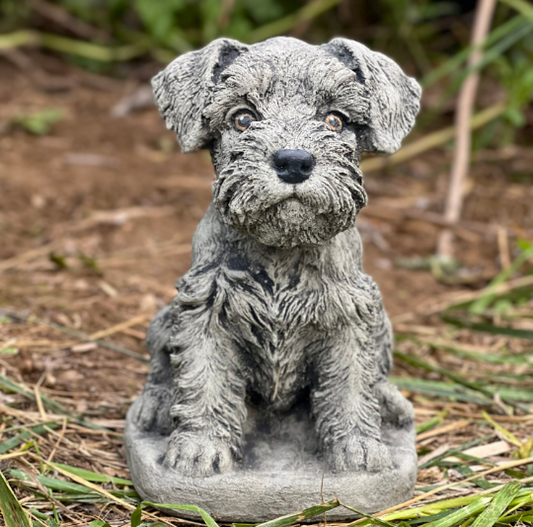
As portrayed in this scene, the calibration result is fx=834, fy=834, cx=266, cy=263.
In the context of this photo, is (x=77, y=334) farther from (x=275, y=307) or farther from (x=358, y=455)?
(x=358, y=455)

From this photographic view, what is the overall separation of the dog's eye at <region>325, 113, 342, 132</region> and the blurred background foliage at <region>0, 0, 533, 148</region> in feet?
15.8

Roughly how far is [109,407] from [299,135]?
6.49 feet

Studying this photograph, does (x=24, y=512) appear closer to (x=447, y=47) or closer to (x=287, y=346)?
(x=287, y=346)

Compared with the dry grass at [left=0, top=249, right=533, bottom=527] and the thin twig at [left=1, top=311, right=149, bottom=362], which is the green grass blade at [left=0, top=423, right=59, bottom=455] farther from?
the thin twig at [left=1, top=311, right=149, bottom=362]

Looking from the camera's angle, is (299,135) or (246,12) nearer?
(299,135)

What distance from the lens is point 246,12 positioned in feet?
27.8

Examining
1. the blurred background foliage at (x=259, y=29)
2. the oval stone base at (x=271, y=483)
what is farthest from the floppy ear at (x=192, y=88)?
the blurred background foliage at (x=259, y=29)

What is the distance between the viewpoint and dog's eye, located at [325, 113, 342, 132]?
2973 mm

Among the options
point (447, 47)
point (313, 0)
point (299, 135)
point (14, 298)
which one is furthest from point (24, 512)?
point (447, 47)

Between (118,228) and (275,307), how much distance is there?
12.5 ft

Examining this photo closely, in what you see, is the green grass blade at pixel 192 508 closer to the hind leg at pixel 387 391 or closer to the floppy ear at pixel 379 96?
the hind leg at pixel 387 391

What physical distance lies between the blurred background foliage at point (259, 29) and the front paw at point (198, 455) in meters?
5.12

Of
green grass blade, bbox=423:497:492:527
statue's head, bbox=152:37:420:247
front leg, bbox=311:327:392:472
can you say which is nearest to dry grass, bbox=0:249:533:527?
green grass blade, bbox=423:497:492:527

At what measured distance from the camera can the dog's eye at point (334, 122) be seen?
2.97 m
